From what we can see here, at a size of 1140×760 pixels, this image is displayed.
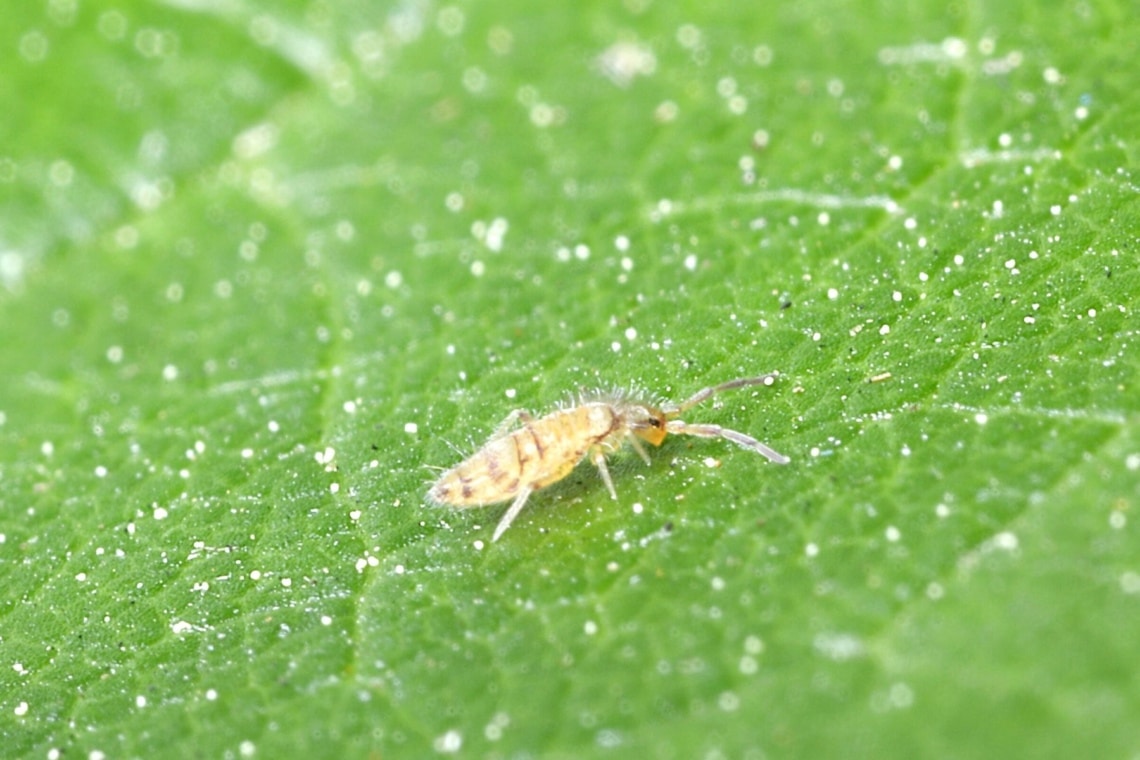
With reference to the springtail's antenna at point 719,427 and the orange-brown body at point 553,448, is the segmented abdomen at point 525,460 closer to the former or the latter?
the orange-brown body at point 553,448

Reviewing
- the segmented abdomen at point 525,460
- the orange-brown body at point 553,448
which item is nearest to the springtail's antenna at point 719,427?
the orange-brown body at point 553,448

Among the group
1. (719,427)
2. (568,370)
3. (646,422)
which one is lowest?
(719,427)

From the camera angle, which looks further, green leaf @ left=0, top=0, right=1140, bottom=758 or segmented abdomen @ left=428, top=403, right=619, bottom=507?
segmented abdomen @ left=428, top=403, right=619, bottom=507

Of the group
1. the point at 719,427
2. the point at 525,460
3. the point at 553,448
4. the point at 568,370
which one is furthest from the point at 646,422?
the point at 568,370

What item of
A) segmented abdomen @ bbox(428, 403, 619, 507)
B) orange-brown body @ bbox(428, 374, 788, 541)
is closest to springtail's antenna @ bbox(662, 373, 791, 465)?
orange-brown body @ bbox(428, 374, 788, 541)

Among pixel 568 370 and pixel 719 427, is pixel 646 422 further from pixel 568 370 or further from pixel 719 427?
pixel 568 370

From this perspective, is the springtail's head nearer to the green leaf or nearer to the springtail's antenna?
the springtail's antenna

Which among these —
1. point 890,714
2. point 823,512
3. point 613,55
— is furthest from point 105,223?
point 890,714
